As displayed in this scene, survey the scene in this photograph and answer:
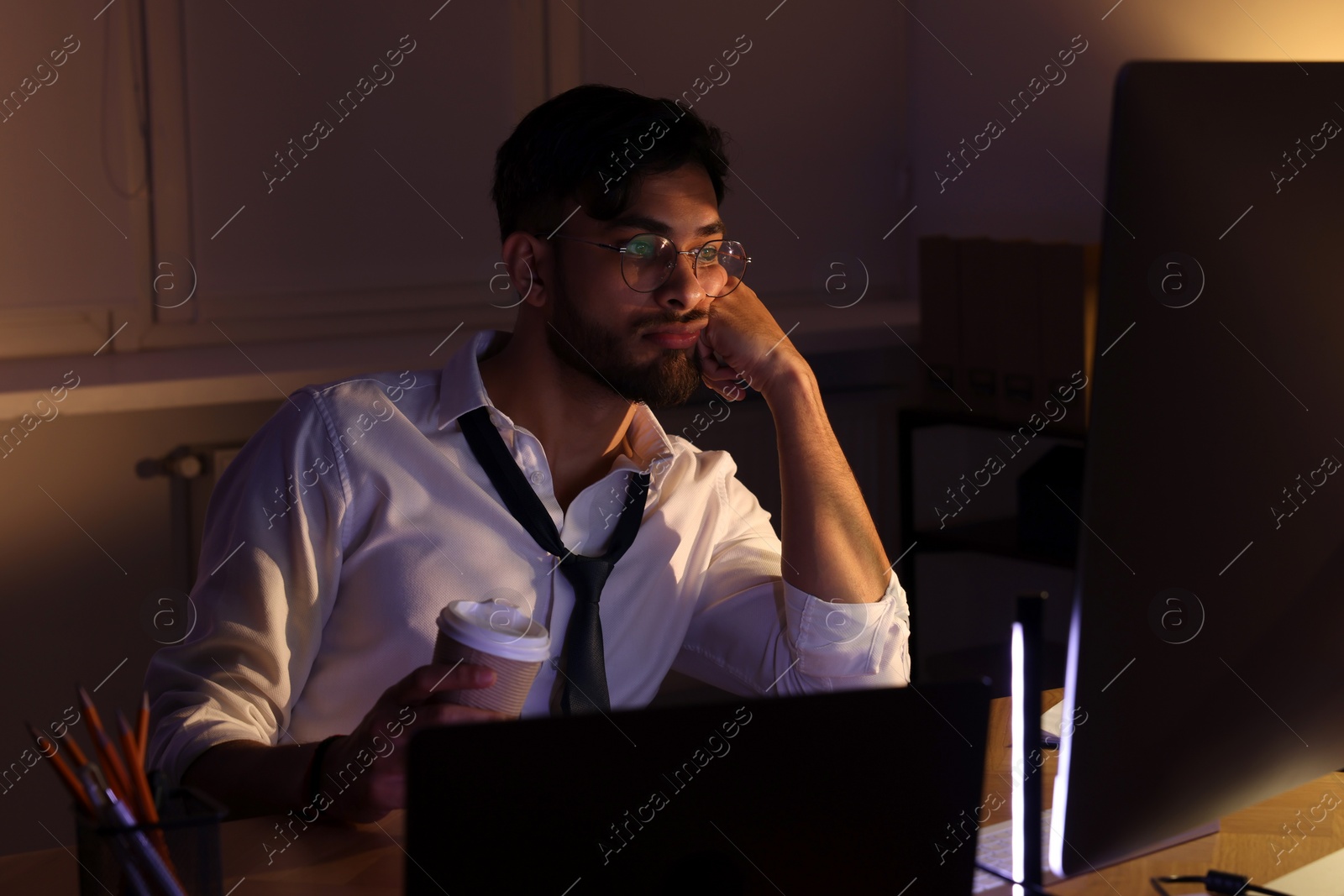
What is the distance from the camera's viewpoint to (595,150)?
165 cm

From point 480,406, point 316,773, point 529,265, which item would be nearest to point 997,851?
point 316,773

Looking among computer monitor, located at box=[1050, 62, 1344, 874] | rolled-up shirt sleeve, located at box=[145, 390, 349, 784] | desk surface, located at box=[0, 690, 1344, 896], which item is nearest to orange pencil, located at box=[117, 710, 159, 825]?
desk surface, located at box=[0, 690, 1344, 896]

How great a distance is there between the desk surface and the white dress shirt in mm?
247

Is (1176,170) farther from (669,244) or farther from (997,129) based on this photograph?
(997,129)

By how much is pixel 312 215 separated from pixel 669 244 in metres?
1.46

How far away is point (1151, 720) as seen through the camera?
70cm

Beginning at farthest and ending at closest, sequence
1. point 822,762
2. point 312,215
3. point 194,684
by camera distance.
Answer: point 312,215, point 194,684, point 822,762

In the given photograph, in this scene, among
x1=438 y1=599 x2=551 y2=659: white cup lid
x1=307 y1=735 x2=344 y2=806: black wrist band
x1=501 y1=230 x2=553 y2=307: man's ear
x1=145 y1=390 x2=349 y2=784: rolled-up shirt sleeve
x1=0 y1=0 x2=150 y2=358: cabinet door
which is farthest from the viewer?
x1=0 y1=0 x2=150 y2=358: cabinet door

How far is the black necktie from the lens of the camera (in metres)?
1.50

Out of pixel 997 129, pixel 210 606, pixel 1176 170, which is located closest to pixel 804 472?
pixel 210 606

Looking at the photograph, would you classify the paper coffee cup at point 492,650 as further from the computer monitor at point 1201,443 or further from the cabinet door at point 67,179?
the cabinet door at point 67,179

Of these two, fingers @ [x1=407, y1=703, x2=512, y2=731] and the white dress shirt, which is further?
the white dress shirt

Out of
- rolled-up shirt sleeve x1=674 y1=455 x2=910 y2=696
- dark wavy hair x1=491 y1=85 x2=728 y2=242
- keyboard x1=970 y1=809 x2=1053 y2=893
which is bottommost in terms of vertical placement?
keyboard x1=970 y1=809 x2=1053 y2=893

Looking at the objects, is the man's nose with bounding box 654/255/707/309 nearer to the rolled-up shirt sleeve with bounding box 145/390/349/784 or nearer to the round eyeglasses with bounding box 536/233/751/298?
the round eyeglasses with bounding box 536/233/751/298
